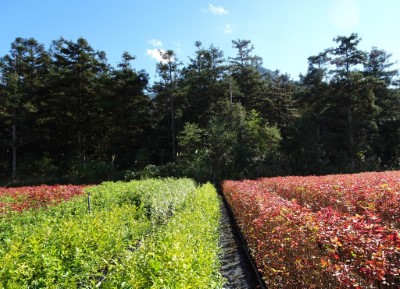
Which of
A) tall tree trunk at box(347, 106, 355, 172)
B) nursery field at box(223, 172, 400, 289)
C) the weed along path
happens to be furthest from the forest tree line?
nursery field at box(223, 172, 400, 289)

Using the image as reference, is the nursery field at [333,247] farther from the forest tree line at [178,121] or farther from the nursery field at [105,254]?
the forest tree line at [178,121]

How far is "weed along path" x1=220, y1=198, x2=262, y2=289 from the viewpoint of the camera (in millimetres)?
6317

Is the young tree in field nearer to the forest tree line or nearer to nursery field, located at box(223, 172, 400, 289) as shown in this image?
the forest tree line

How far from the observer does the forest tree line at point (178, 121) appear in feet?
106

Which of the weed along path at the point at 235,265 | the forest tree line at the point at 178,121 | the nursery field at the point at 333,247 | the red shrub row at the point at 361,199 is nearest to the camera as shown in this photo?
the nursery field at the point at 333,247

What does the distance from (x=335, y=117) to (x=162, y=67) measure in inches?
835

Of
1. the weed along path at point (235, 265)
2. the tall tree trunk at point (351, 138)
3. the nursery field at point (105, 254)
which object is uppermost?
the tall tree trunk at point (351, 138)

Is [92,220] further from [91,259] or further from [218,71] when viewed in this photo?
[218,71]

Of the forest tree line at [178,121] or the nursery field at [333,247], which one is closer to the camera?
→ the nursery field at [333,247]

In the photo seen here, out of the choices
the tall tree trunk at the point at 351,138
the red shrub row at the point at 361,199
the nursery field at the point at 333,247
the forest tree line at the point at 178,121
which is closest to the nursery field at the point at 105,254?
the nursery field at the point at 333,247

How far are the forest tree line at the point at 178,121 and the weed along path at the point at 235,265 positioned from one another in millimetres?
19759

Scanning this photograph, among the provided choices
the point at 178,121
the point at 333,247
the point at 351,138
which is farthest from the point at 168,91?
the point at 333,247

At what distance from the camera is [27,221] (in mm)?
6645

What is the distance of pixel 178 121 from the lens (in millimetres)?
39094
